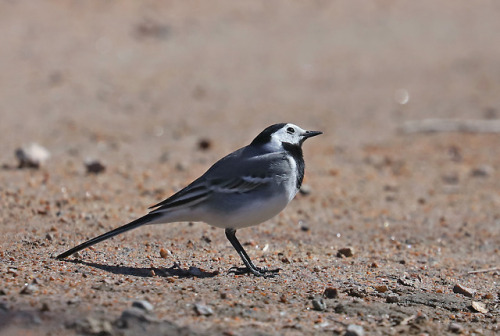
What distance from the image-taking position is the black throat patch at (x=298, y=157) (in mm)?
5969

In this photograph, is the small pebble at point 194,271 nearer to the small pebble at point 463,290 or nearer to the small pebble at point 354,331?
the small pebble at point 354,331

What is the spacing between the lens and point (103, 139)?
11117mm

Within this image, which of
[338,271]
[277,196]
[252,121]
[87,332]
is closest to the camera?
[87,332]

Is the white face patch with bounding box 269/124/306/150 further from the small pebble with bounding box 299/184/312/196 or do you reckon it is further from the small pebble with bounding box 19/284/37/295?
the small pebble with bounding box 299/184/312/196

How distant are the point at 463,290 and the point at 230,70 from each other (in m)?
9.01

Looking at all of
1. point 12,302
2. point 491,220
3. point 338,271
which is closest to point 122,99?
point 491,220

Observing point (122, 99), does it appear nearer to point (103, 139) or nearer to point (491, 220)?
point (103, 139)

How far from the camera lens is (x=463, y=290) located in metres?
5.80

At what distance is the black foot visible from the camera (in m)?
5.73

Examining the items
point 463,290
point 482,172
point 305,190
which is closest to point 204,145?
point 305,190

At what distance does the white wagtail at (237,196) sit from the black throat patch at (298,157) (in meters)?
0.03

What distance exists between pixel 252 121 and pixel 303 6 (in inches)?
209

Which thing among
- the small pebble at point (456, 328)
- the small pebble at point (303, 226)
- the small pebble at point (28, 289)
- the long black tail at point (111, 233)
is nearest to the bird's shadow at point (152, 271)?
the long black tail at point (111, 233)

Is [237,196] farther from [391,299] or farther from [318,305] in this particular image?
[391,299]
